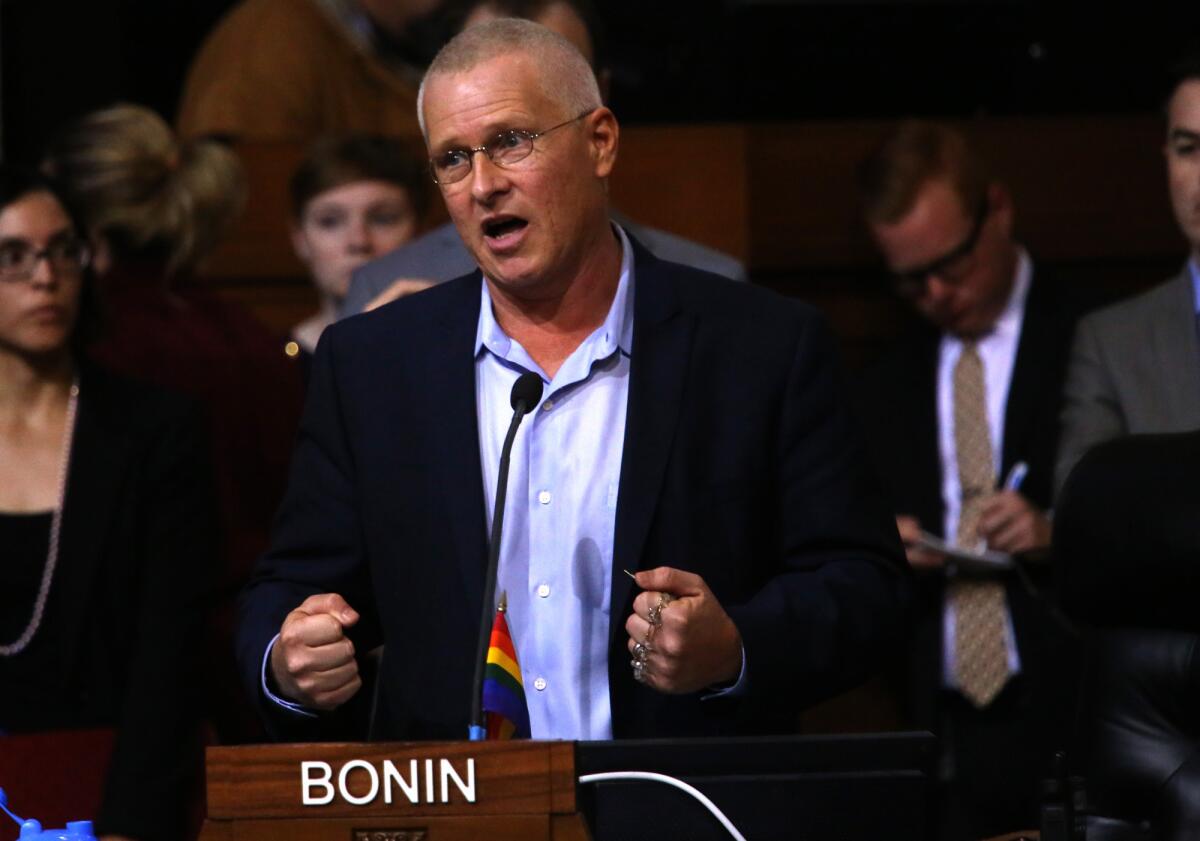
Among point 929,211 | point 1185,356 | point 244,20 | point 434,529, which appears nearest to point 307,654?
point 434,529

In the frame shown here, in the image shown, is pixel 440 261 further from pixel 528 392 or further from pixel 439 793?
pixel 439 793

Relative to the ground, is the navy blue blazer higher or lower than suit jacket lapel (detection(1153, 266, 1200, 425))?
lower

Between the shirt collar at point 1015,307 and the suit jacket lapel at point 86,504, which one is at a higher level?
the shirt collar at point 1015,307

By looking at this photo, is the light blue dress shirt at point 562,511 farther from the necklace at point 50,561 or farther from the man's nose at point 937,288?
the man's nose at point 937,288

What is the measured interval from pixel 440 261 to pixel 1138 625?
130cm

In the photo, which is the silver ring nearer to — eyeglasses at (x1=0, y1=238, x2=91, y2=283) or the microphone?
the microphone

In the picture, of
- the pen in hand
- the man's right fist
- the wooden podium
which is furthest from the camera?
the pen in hand

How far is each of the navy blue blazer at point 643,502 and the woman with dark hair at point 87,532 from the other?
82cm

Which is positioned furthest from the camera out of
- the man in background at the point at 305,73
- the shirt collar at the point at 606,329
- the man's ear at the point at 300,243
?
the man in background at the point at 305,73

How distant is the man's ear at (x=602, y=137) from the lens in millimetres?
2387

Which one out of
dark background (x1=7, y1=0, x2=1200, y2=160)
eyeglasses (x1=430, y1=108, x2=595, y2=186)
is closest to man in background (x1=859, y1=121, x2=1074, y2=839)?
dark background (x1=7, y1=0, x2=1200, y2=160)

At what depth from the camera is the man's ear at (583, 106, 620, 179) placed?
239cm

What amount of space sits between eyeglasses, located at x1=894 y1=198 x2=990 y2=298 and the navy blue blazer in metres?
1.72

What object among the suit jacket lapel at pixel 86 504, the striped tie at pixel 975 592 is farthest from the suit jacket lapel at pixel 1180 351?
the suit jacket lapel at pixel 86 504
